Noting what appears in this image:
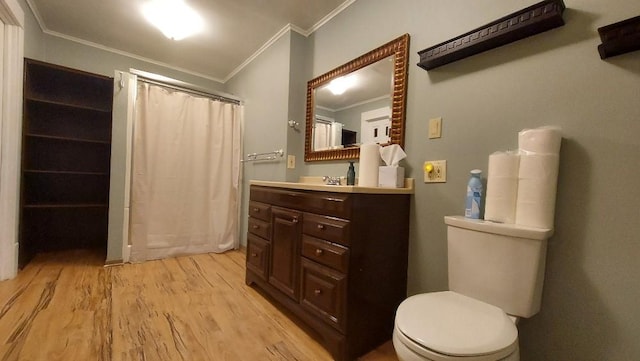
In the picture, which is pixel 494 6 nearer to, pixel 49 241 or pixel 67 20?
pixel 67 20

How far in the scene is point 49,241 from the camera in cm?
261

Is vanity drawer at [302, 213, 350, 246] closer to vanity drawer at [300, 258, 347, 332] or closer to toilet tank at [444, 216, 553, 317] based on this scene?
vanity drawer at [300, 258, 347, 332]

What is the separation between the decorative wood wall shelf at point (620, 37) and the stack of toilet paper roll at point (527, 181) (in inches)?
11.4

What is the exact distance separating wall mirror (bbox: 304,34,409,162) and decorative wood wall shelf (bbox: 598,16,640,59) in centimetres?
81

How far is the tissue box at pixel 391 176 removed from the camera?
4.70 ft

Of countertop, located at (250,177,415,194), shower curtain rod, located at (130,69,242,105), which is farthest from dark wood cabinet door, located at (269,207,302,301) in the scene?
shower curtain rod, located at (130,69,242,105)

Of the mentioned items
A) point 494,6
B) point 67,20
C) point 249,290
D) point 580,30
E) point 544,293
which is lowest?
point 249,290

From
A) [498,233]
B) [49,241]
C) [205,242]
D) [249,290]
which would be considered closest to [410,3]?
[498,233]

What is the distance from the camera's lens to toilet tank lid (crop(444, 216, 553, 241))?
0.93m

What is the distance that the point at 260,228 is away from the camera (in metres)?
1.81

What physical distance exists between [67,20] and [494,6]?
11.5 ft

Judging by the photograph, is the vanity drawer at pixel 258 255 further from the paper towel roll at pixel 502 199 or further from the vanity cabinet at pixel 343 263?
the paper towel roll at pixel 502 199

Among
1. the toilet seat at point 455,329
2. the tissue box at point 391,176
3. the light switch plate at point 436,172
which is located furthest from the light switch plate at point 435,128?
the toilet seat at point 455,329

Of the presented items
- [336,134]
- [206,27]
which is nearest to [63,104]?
[206,27]
